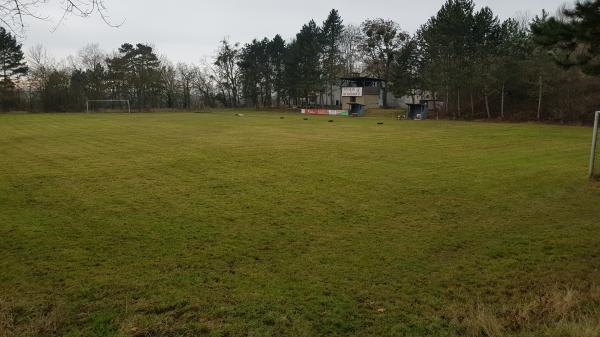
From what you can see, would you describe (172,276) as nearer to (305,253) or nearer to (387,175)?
(305,253)

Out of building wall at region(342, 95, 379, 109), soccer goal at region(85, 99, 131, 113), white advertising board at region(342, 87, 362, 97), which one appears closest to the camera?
white advertising board at region(342, 87, 362, 97)

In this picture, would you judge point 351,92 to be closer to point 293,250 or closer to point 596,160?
point 596,160

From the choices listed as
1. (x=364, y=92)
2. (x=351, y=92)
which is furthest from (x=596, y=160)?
(x=351, y=92)

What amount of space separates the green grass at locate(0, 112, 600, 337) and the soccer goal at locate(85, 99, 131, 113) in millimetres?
58094

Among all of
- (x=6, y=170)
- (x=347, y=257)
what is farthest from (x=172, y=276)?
(x=6, y=170)

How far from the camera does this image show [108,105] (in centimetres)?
6881

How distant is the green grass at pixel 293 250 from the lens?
4.11 m

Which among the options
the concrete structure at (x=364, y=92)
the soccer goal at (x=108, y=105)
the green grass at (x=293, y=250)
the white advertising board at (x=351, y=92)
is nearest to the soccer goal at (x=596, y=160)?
the green grass at (x=293, y=250)

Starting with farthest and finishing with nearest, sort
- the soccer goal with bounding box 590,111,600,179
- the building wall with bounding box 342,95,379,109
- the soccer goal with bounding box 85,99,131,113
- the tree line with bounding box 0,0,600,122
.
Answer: the soccer goal with bounding box 85,99,131,113 < the building wall with bounding box 342,95,379,109 < the tree line with bounding box 0,0,600,122 < the soccer goal with bounding box 590,111,600,179

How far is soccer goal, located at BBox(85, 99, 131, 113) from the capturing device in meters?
65.5

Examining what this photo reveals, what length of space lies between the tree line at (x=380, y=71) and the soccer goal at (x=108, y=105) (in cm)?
139

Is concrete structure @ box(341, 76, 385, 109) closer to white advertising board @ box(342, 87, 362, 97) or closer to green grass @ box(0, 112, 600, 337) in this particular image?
white advertising board @ box(342, 87, 362, 97)

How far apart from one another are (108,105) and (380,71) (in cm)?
4444

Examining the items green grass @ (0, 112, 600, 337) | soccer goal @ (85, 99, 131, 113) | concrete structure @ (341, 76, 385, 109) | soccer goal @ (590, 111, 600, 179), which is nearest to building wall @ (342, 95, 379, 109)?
concrete structure @ (341, 76, 385, 109)
